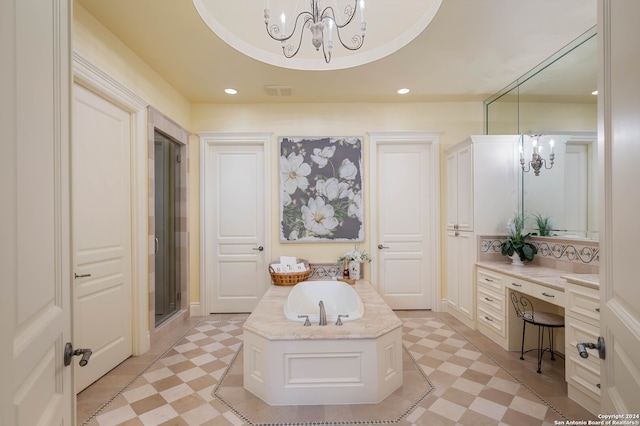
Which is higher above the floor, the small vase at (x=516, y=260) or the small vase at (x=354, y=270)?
the small vase at (x=516, y=260)

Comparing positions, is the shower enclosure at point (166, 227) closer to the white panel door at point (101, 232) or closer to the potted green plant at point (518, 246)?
the white panel door at point (101, 232)

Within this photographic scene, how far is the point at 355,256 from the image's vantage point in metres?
3.74

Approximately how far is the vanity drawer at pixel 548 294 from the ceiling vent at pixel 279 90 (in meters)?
3.17

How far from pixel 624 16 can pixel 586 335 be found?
205cm

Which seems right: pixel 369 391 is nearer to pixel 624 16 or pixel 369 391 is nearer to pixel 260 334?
pixel 260 334

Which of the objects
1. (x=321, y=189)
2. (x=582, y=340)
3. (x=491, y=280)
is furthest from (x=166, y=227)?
(x=582, y=340)

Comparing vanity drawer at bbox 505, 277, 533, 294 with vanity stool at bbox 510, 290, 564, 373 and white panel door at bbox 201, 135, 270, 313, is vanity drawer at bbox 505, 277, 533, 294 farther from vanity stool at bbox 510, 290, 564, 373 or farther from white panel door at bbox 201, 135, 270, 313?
white panel door at bbox 201, 135, 270, 313

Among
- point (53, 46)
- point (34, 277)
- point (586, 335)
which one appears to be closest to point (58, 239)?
point (34, 277)

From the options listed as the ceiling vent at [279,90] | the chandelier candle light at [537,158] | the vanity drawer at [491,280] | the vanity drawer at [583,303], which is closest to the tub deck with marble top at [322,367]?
the vanity drawer at [583,303]

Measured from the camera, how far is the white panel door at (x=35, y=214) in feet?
2.04

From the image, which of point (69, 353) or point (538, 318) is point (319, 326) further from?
point (538, 318)

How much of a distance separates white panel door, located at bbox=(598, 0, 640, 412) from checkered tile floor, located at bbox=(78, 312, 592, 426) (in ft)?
4.17

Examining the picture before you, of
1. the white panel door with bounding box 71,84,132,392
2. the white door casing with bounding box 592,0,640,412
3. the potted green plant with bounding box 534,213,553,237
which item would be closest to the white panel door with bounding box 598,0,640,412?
the white door casing with bounding box 592,0,640,412

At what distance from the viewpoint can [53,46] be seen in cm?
86
